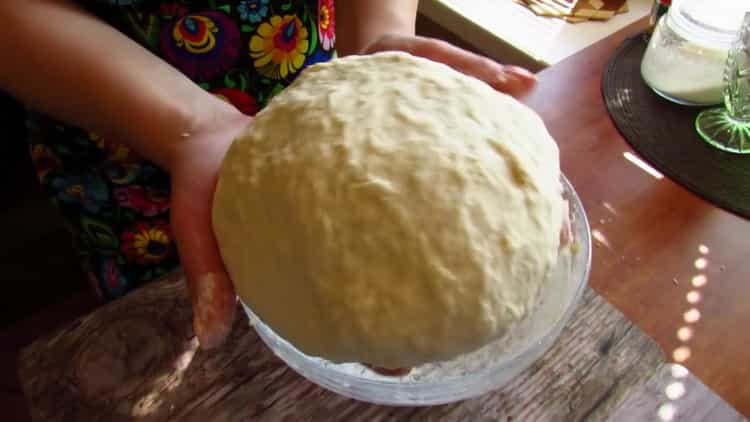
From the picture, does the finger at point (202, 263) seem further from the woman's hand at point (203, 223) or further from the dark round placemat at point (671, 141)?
the dark round placemat at point (671, 141)

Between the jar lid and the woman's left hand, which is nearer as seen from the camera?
the woman's left hand

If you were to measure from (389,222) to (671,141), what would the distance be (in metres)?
0.59

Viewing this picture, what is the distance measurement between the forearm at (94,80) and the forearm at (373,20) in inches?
9.7

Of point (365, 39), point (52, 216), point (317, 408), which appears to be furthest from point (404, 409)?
point (52, 216)

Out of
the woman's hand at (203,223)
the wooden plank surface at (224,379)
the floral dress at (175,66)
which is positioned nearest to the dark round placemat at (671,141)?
the wooden plank surface at (224,379)

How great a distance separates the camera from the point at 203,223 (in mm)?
546

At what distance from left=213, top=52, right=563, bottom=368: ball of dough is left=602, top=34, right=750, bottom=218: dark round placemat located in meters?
0.40

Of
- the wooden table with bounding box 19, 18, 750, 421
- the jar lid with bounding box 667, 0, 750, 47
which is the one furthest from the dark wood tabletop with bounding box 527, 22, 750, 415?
the jar lid with bounding box 667, 0, 750, 47

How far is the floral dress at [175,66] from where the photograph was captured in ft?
2.29

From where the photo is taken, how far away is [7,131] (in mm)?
1538

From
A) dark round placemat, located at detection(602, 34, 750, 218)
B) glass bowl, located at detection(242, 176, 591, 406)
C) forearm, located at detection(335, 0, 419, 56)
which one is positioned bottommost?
A: dark round placemat, located at detection(602, 34, 750, 218)

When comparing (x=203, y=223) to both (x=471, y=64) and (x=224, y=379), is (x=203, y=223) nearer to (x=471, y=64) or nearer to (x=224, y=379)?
(x=224, y=379)

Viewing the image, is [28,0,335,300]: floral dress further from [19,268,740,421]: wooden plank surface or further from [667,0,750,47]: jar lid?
[667,0,750,47]: jar lid

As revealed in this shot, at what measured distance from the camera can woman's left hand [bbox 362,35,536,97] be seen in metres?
0.62
